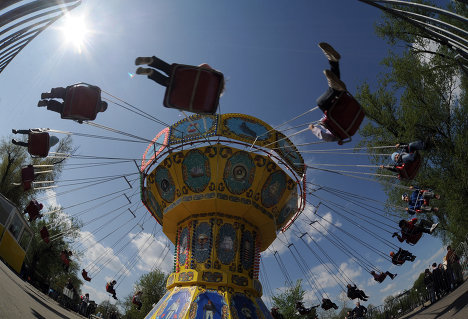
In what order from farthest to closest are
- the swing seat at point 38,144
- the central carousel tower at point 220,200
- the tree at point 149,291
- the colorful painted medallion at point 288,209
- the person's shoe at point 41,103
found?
the tree at point 149,291 < the colorful painted medallion at point 288,209 < the central carousel tower at point 220,200 < the swing seat at point 38,144 < the person's shoe at point 41,103

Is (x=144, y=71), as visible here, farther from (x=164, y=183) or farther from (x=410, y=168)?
(x=410, y=168)

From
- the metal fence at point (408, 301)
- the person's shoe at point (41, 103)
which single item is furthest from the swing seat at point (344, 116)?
the metal fence at point (408, 301)

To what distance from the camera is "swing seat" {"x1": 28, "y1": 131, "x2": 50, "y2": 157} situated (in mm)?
8336

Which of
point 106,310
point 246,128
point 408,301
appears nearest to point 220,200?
point 246,128

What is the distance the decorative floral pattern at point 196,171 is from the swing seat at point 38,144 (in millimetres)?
4065

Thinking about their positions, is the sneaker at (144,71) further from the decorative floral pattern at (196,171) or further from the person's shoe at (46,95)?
the decorative floral pattern at (196,171)

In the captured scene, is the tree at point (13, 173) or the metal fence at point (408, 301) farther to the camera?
the tree at point (13, 173)

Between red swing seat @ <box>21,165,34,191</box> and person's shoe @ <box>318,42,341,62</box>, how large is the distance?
982cm

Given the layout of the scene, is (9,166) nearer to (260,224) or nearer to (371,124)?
(260,224)

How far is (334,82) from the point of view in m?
5.23

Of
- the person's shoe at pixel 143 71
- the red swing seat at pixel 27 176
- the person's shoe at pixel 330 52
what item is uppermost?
the person's shoe at pixel 330 52

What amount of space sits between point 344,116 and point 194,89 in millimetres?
2890

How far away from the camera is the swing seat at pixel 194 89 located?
16.6 feet

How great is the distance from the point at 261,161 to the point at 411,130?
724cm
